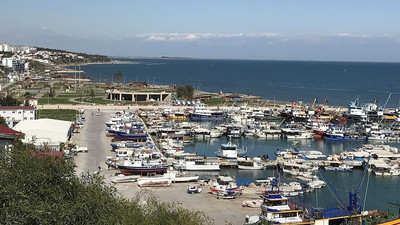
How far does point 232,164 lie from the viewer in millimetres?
34000

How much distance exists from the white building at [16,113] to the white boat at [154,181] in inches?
869

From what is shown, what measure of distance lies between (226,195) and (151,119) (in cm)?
2835

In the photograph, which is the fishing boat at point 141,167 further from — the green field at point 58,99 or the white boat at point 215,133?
the green field at point 58,99

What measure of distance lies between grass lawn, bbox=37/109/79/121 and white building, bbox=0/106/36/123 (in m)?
3.10

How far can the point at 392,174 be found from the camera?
32.7 m

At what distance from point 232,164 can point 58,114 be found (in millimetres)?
25474

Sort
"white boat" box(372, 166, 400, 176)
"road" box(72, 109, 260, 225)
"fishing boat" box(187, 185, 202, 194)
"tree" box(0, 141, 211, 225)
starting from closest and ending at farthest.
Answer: "tree" box(0, 141, 211, 225)
"road" box(72, 109, 260, 225)
"fishing boat" box(187, 185, 202, 194)
"white boat" box(372, 166, 400, 176)

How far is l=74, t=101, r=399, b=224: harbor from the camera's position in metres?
25.7

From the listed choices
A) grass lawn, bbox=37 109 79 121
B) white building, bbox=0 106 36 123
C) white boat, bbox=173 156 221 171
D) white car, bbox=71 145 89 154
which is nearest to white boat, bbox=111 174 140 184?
white boat, bbox=173 156 221 171

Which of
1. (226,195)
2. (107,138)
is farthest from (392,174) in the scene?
(107,138)

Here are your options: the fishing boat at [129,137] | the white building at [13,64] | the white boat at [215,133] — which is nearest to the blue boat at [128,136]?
the fishing boat at [129,137]

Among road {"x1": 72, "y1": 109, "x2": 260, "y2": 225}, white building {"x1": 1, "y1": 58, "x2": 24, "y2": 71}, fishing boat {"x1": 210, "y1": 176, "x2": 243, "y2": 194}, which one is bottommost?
road {"x1": 72, "y1": 109, "x2": 260, "y2": 225}

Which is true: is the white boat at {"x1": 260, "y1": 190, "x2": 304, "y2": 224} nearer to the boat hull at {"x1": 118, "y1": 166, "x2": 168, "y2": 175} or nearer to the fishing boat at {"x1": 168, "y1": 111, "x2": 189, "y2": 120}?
the boat hull at {"x1": 118, "y1": 166, "x2": 168, "y2": 175}

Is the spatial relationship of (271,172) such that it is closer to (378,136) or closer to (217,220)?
(217,220)
